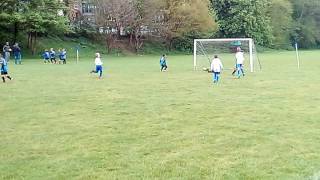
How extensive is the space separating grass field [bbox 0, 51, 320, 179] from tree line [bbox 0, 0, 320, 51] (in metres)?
31.1

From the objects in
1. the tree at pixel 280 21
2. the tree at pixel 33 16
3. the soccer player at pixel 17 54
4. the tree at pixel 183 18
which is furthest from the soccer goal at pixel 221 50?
the tree at pixel 280 21

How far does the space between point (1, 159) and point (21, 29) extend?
150 feet

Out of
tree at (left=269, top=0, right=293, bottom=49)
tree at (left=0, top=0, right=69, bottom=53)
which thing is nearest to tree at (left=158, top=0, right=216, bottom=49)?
tree at (left=0, top=0, right=69, bottom=53)

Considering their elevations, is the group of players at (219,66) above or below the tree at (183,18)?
below

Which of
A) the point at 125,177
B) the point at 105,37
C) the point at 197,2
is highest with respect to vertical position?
the point at 197,2

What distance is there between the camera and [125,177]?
7.99m

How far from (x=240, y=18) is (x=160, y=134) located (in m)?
66.0

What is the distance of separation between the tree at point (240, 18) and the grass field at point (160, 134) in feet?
183

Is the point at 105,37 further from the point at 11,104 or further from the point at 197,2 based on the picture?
the point at 11,104

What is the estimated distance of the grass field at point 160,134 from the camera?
8414 millimetres

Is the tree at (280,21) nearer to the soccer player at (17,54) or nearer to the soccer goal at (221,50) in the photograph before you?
the soccer goal at (221,50)

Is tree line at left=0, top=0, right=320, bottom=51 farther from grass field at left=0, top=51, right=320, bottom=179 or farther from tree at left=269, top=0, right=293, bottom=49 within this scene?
grass field at left=0, top=51, right=320, bottom=179

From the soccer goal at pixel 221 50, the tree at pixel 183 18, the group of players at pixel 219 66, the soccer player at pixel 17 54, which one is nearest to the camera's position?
the group of players at pixel 219 66

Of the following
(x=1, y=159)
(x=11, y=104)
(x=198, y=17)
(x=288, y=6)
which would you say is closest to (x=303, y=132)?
(x=1, y=159)
